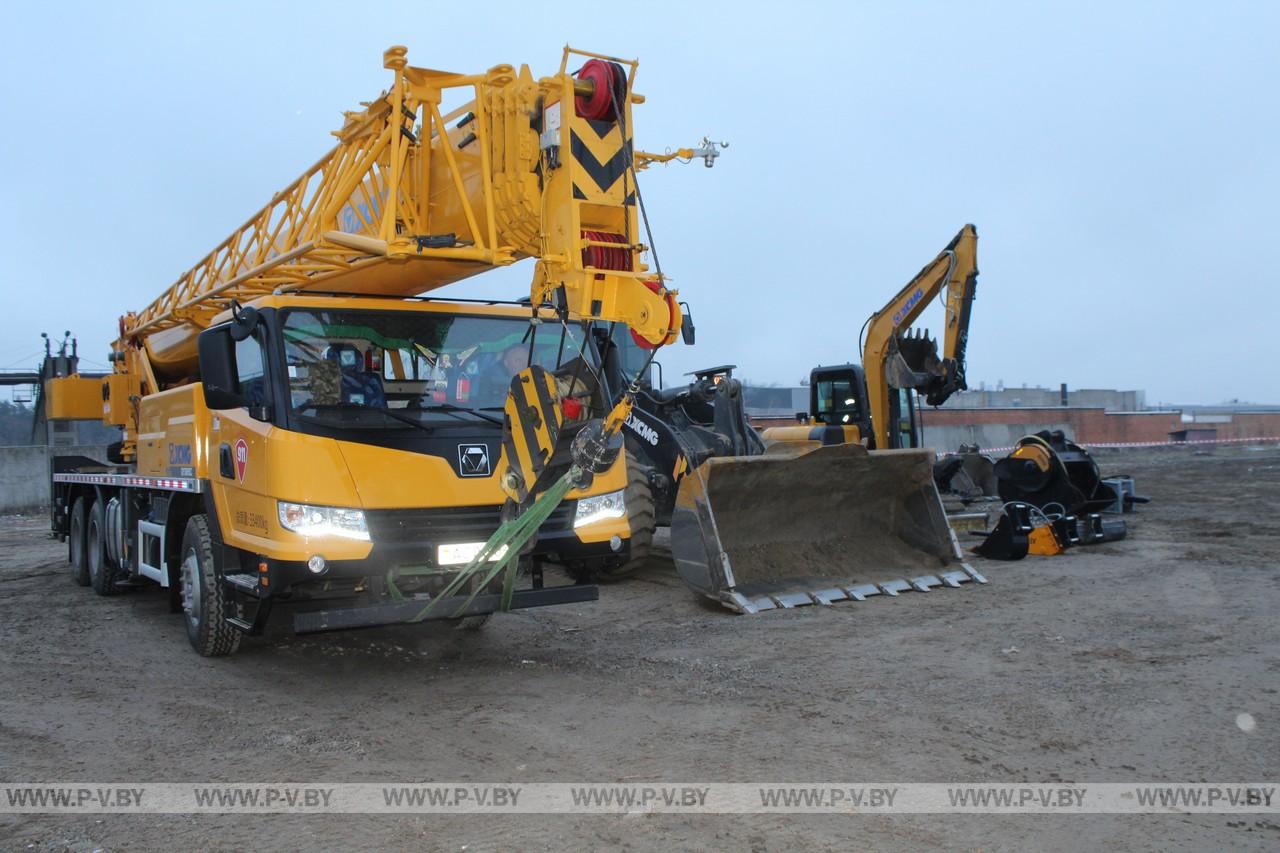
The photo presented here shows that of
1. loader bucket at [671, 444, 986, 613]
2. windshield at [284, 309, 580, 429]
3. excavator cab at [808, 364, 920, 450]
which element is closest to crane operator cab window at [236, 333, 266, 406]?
windshield at [284, 309, 580, 429]

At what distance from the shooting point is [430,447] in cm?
579

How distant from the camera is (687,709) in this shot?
522 centimetres

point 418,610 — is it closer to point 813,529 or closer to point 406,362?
point 406,362

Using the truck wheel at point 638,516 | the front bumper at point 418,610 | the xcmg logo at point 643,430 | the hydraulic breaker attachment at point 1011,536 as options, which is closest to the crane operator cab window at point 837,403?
the hydraulic breaker attachment at point 1011,536

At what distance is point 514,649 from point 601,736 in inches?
86.1

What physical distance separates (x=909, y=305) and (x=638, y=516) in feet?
16.0

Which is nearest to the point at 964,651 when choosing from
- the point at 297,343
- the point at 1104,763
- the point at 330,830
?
the point at 1104,763

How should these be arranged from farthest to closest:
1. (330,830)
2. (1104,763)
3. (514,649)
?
1. (514,649)
2. (1104,763)
3. (330,830)

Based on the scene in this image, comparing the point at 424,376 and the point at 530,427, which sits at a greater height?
the point at 424,376

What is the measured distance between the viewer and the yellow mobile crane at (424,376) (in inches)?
215

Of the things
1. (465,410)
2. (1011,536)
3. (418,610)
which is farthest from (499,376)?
(1011,536)

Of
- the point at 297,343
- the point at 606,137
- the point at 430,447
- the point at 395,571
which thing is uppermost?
the point at 606,137

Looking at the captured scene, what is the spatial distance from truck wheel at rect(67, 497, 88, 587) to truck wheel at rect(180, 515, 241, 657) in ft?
14.1

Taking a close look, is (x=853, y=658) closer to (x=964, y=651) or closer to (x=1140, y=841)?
(x=964, y=651)
